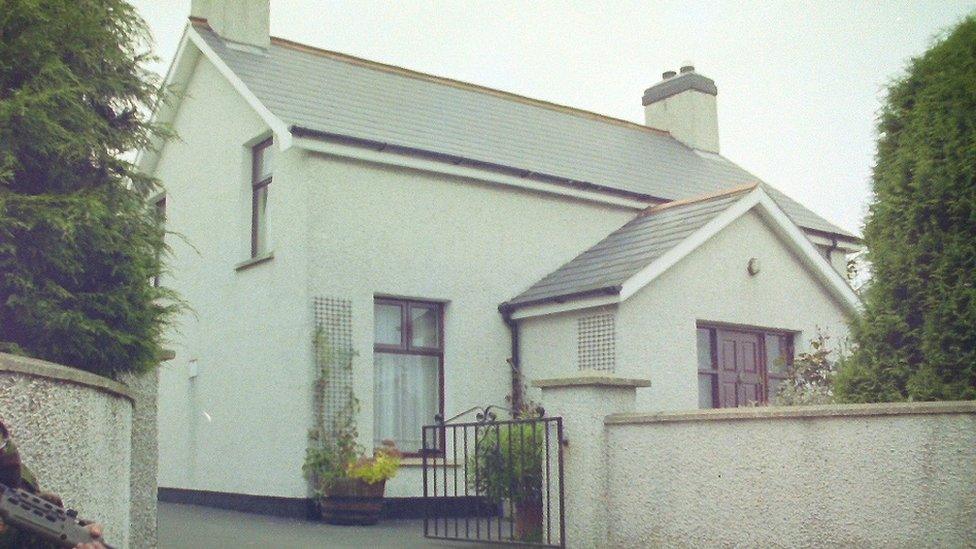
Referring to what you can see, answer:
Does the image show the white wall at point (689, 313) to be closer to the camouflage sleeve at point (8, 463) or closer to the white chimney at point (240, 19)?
the white chimney at point (240, 19)

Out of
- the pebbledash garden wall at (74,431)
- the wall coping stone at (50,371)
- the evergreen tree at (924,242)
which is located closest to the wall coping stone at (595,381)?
the evergreen tree at (924,242)

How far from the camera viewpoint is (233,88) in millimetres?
15938

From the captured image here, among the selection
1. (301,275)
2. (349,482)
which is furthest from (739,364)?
(301,275)

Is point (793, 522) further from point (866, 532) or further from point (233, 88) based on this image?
point (233, 88)

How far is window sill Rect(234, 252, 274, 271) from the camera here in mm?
14384

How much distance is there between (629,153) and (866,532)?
1282cm

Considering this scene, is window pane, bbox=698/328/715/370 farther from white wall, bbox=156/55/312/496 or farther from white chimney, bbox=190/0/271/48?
white chimney, bbox=190/0/271/48

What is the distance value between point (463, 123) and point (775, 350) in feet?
19.5

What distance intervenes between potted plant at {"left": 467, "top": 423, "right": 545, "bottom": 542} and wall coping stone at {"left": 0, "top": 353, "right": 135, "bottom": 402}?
441cm

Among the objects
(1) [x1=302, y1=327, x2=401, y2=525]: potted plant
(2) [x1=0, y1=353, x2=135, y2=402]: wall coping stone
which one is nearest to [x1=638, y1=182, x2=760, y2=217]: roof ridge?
(1) [x1=302, y1=327, x2=401, y2=525]: potted plant

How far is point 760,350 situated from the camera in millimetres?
15672

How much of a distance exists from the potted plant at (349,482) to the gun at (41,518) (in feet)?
29.5

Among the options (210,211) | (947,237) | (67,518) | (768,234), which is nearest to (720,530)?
(947,237)

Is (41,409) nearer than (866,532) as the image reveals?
Yes
